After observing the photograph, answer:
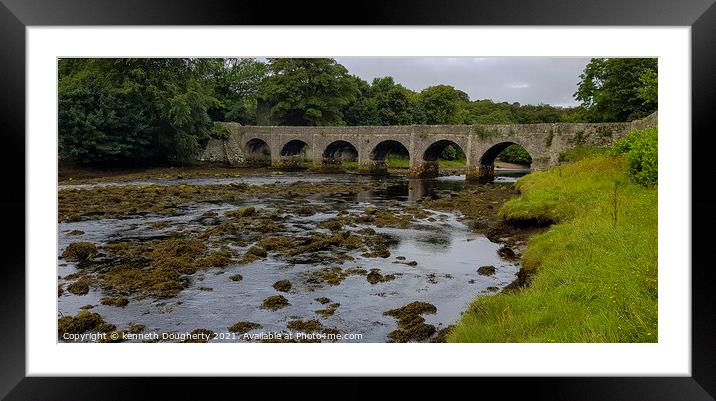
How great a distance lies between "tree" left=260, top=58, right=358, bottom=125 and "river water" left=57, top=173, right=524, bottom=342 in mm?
20391

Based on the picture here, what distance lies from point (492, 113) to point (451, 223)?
19564 mm

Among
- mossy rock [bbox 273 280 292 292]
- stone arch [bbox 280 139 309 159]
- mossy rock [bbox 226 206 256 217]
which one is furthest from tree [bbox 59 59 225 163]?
stone arch [bbox 280 139 309 159]

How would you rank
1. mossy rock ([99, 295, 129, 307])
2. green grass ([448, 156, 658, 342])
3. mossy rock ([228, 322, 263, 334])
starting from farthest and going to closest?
mossy rock ([99, 295, 129, 307]) < mossy rock ([228, 322, 263, 334]) < green grass ([448, 156, 658, 342])

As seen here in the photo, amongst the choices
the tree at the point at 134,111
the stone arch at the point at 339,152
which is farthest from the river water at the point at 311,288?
the stone arch at the point at 339,152

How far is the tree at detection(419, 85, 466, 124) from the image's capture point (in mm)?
38125

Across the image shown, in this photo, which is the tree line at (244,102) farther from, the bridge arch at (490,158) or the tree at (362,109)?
the bridge arch at (490,158)

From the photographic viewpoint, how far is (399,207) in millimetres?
→ 19500

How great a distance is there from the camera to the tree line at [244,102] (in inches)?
658

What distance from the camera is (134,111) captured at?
21422mm

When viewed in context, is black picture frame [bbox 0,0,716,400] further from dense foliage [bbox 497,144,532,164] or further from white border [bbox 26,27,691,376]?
dense foliage [bbox 497,144,532,164]
